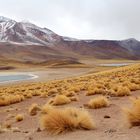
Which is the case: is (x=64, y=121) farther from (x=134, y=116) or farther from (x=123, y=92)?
(x=123, y=92)

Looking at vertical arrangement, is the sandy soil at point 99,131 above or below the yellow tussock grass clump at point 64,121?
below

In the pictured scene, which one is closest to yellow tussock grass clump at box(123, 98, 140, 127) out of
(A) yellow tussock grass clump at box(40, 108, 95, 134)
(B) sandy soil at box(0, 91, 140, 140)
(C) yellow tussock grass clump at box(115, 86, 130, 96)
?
(B) sandy soil at box(0, 91, 140, 140)

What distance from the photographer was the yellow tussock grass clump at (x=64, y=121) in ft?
35.2

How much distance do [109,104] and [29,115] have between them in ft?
11.0

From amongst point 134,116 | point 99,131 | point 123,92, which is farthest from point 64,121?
point 123,92

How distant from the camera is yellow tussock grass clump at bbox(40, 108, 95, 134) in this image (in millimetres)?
10734

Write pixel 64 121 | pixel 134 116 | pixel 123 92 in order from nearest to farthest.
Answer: pixel 134 116
pixel 64 121
pixel 123 92

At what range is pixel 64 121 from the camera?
35.0 ft

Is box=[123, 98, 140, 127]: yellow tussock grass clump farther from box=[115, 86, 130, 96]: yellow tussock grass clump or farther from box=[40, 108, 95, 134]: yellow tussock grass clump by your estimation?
box=[115, 86, 130, 96]: yellow tussock grass clump

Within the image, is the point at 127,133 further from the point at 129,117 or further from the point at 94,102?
the point at 94,102

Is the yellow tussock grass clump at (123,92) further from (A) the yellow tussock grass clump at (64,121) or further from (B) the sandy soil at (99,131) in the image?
(A) the yellow tussock grass clump at (64,121)

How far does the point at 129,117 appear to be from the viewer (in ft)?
34.2

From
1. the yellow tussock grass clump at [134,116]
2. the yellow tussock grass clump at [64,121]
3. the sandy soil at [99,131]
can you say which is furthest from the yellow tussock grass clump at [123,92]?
the yellow tussock grass clump at [134,116]

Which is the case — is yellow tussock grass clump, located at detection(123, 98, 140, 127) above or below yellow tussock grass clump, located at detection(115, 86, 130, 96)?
above
